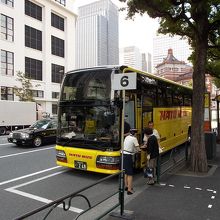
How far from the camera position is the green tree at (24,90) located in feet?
115

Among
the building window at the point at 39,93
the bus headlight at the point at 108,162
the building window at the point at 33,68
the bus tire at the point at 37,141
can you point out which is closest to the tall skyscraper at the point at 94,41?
the building window at the point at 33,68

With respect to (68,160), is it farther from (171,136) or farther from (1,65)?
(1,65)

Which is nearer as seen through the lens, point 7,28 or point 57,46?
point 7,28

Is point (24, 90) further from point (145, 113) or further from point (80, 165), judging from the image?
point (80, 165)

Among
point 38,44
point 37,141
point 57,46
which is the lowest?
point 37,141

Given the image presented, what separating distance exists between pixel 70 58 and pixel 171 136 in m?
38.9

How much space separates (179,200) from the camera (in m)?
6.70

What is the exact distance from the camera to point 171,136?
12.5 meters

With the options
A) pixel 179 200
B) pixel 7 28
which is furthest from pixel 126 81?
pixel 7 28

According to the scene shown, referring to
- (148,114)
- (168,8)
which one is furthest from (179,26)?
(148,114)

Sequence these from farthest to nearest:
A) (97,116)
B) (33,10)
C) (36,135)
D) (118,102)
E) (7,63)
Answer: (33,10), (7,63), (36,135), (97,116), (118,102)

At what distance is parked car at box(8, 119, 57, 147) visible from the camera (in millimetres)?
A: 15773

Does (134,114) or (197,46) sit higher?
(197,46)

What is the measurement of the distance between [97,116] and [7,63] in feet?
104
